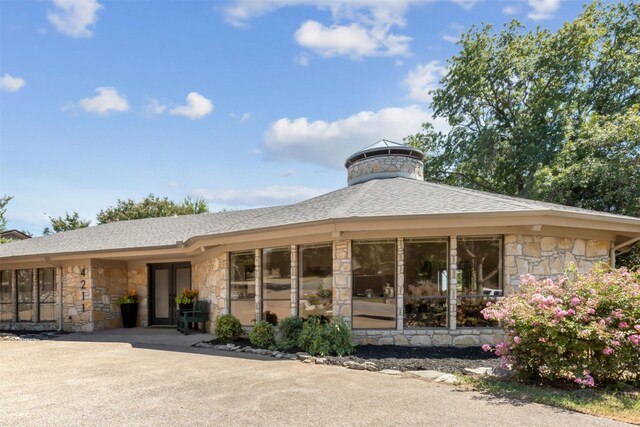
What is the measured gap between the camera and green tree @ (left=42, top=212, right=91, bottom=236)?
30938 mm

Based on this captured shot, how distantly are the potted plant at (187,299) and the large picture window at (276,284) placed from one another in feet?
10.7

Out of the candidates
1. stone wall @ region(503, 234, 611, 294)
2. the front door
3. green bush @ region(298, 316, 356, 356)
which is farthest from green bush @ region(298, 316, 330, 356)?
the front door

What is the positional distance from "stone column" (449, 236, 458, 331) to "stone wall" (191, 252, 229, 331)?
519cm

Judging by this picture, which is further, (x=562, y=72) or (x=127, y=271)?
(x=562, y=72)

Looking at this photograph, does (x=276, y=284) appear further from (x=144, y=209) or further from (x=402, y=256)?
(x=144, y=209)

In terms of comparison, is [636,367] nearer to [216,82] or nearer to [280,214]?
[280,214]

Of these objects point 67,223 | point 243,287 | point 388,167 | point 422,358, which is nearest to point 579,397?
point 422,358

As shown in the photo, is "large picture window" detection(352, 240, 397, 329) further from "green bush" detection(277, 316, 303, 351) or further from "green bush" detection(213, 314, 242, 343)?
"green bush" detection(213, 314, 242, 343)

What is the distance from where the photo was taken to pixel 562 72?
1700 centimetres

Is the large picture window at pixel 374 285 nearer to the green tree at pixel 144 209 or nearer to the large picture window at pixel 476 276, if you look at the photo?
the large picture window at pixel 476 276

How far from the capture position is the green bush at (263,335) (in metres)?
8.29

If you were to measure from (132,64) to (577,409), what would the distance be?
10.7 metres

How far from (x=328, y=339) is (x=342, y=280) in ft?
3.84

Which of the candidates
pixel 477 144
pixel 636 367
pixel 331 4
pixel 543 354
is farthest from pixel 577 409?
pixel 477 144
